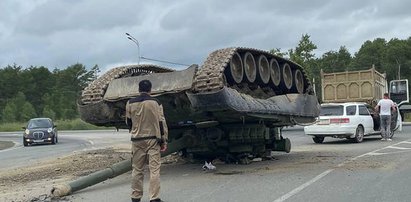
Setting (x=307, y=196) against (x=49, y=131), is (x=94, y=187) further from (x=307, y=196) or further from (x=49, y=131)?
(x=49, y=131)

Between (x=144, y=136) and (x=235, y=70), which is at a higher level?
(x=235, y=70)

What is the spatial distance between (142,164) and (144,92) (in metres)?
1.04

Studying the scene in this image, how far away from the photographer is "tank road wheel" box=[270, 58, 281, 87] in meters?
13.1

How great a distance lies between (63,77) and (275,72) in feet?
321

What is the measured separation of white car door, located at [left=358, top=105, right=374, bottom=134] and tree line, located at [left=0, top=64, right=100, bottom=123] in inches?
2898

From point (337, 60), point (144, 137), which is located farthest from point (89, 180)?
point (337, 60)

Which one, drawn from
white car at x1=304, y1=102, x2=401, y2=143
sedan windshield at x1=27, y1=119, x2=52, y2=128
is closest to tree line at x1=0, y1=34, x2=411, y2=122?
sedan windshield at x1=27, y1=119, x2=52, y2=128

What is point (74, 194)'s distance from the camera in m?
9.37

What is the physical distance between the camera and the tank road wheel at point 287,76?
1384cm

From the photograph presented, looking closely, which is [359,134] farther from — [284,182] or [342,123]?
[284,182]

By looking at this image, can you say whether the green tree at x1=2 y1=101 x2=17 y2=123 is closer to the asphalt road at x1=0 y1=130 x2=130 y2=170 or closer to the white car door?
the asphalt road at x1=0 y1=130 x2=130 y2=170

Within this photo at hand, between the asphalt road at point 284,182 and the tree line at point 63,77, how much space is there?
6260cm

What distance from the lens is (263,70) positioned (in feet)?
41.7

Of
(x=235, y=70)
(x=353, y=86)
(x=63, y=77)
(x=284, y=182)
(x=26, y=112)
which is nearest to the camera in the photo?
(x=284, y=182)
